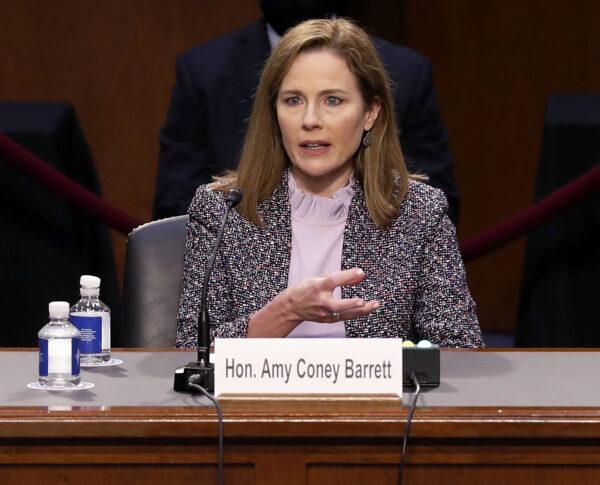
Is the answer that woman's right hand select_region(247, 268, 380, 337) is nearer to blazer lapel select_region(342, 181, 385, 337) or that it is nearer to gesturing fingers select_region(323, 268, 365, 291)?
gesturing fingers select_region(323, 268, 365, 291)

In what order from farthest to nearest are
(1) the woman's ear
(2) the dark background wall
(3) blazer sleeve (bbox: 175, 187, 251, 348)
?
(2) the dark background wall, (1) the woman's ear, (3) blazer sleeve (bbox: 175, 187, 251, 348)

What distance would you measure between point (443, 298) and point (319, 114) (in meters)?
0.40

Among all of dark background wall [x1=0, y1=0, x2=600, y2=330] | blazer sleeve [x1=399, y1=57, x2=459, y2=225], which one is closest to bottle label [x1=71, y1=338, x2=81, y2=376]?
blazer sleeve [x1=399, y1=57, x2=459, y2=225]

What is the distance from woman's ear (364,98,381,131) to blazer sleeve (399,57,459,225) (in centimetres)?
69

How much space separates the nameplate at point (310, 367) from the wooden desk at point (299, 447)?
34 mm

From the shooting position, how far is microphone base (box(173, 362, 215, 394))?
1741 mm

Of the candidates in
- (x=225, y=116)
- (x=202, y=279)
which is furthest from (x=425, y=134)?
(x=202, y=279)

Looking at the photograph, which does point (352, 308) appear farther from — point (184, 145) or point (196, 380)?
point (184, 145)

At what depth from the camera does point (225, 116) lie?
3.27m

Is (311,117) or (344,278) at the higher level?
(311,117)

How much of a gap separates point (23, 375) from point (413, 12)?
3.58 meters

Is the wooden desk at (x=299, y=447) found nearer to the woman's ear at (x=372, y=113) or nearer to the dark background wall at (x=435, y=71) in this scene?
the woman's ear at (x=372, y=113)

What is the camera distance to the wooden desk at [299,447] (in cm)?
157

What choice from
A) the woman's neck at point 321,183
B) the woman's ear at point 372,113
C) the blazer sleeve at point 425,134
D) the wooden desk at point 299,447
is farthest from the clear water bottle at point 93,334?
the blazer sleeve at point 425,134
